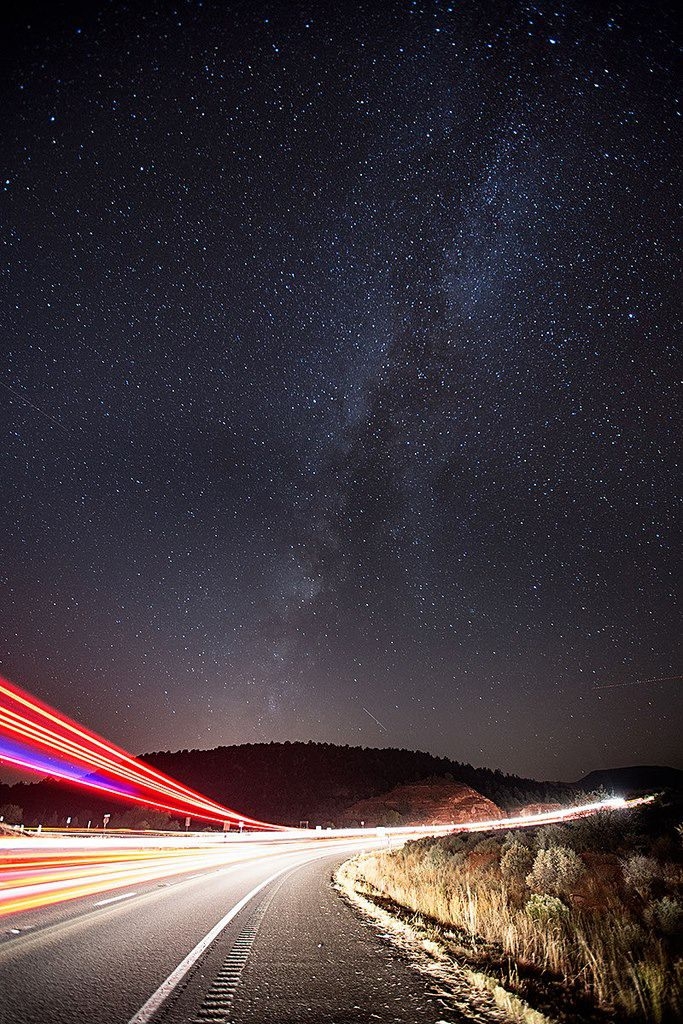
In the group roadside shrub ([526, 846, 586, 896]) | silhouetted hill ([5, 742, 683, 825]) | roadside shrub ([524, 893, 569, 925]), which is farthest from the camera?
silhouetted hill ([5, 742, 683, 825])

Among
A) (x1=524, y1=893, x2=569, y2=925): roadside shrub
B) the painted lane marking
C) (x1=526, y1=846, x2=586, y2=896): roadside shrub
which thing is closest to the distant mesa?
(x1=526, y1=846, x2=586, y2=896): roadside shrub

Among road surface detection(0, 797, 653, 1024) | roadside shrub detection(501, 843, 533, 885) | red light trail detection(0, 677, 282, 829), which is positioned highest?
red light trail detection(0, 677, 282, 829)

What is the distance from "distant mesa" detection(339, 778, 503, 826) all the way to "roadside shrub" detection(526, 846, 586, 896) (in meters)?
87.4

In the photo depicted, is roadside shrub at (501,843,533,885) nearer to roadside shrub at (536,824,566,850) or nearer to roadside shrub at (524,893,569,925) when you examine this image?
roadside shrub at (536,824,566,850)

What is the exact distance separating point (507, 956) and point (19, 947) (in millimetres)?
5035

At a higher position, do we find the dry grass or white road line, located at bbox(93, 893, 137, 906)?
white road line, located at bbox(93, 893, 137, 906)

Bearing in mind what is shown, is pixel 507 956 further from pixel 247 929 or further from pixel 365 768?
pixel 365 768

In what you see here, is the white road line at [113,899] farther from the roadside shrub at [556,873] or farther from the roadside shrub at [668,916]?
the roadside shrub at [668,916]

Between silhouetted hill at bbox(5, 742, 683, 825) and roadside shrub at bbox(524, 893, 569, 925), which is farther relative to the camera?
silhouetted hill at bbox(5, 742, 683, 825)

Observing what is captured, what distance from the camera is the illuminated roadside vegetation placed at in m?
4.94

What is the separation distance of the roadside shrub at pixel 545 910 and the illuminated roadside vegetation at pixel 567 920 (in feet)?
0.07

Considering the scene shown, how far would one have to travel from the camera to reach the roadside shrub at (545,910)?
27.3ft

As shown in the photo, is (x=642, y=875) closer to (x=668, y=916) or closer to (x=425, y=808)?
(x=668, y=916)

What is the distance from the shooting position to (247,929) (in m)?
7.95
